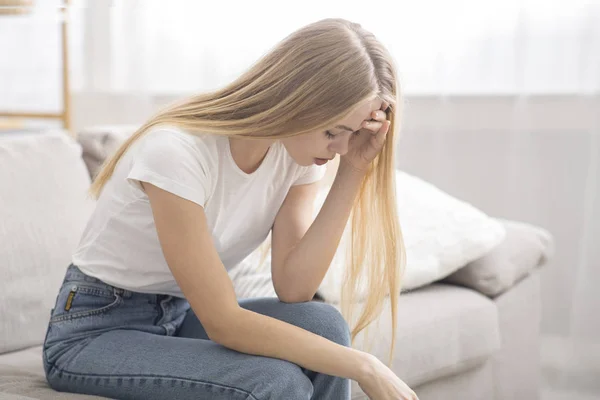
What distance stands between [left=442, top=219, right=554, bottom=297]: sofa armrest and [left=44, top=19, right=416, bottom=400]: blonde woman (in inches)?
20.8

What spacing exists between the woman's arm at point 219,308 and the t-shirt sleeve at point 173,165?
15 mm

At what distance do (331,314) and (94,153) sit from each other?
0.80m

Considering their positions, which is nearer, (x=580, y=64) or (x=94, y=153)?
(x=94, y=153)

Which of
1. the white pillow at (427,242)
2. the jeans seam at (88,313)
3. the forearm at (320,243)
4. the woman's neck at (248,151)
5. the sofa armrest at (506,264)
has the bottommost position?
the sofa armrest at (506,264)

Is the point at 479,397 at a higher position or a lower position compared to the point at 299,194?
lower

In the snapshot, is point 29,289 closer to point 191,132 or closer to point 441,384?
point 191,132

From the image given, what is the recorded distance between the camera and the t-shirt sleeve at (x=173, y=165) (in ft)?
3.94

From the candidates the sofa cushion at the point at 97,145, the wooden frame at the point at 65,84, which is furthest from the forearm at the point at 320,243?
the wooden frame at the point at 65,84

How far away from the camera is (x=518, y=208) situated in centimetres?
255

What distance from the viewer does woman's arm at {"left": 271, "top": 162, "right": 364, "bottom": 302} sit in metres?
1.42

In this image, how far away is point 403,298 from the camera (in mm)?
1815

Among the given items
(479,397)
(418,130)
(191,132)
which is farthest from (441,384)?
(418,130)

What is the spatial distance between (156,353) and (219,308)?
120 millimetres

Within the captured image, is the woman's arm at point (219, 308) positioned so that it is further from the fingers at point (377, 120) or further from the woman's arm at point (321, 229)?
the fingers at point (377, 120)
